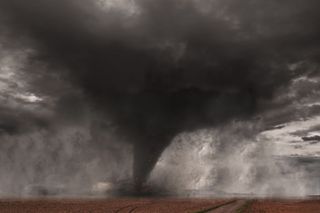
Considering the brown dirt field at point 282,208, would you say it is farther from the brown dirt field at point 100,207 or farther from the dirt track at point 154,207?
the brown dirt field at point 100,207

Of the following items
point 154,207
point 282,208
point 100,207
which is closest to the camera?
point 100,207

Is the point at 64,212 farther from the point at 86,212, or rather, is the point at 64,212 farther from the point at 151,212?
the point at 151,212

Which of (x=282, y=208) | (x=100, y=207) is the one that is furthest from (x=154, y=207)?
(x=282, y=208)

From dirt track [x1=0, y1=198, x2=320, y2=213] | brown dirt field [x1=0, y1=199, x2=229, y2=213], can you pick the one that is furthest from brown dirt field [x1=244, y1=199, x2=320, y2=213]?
brown dirt field [x1=0, y1=199, x2=229, y2=213]

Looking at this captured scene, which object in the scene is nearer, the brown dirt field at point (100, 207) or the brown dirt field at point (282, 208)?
the brown dirt field at point (100, 207)

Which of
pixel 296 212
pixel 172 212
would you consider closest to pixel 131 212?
pixel 172 212

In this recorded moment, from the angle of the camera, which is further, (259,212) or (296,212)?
(296,212)

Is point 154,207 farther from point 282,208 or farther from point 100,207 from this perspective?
point 282,208

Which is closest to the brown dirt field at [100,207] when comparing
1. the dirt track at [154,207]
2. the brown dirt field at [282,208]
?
the dirt track at [154,207]

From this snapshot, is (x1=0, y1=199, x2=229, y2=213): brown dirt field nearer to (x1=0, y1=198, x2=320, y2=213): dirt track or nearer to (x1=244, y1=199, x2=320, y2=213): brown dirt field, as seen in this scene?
(x1=0, y1=198, x2=320, y2=213): dirt track

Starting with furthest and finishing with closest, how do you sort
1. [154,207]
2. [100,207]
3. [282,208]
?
[282,208] < [154,207] < [100,207]

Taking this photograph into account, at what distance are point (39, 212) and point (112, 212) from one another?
12840 mm

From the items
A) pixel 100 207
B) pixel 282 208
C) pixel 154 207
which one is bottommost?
pixel 282 208

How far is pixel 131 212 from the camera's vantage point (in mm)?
60094
